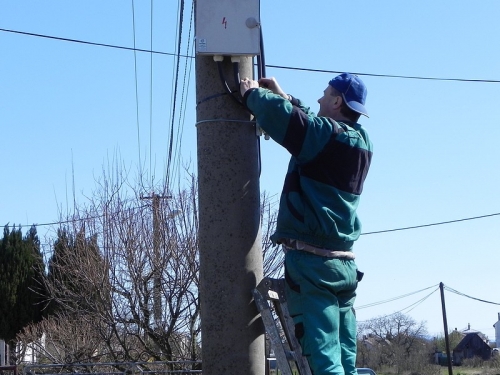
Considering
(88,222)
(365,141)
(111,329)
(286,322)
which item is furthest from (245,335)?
(88,222)

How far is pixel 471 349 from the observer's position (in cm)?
6081

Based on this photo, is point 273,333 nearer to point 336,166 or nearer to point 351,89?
point 336,166

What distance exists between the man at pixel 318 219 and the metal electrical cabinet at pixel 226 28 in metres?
0.21

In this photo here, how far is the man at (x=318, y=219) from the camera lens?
11.3 feet

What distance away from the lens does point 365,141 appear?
384cm

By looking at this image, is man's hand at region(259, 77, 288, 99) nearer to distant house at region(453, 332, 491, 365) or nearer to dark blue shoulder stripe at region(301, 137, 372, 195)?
dark blue shoulder stripe at region(301, 137, 372, 195)

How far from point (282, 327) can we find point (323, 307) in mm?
303

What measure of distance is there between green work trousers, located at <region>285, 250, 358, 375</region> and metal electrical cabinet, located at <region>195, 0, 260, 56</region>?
0.98 m

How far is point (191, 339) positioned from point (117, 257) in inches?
73.9

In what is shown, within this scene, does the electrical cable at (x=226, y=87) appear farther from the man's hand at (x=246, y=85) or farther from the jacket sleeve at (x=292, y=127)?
the jacket sleeve at (x=292, y=127)

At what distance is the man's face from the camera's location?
391 centimetres

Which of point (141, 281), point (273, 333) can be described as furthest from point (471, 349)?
point (273, 333)

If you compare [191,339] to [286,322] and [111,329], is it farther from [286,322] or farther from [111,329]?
[286,322]

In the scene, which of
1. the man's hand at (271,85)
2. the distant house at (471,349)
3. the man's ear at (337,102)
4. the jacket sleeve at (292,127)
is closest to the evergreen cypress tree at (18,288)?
the man's hand at (271,85)
